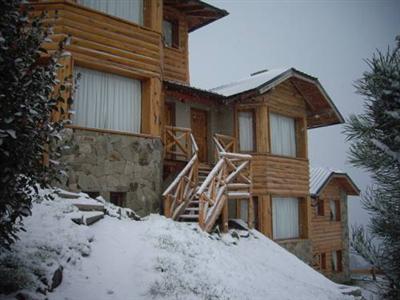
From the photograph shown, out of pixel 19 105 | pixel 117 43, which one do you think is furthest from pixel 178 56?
pixel 19 105

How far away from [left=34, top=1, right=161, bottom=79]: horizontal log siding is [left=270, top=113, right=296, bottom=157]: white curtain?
6027 millimetres

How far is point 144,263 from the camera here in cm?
614

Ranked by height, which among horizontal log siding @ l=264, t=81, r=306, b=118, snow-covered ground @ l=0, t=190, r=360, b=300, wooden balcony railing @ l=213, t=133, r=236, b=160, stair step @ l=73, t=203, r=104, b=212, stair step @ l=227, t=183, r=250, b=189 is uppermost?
horizontal log siding @ l=264, t=81, r=306, b=118

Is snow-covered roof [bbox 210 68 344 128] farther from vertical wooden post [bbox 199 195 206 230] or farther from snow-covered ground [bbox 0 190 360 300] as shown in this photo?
snow-covered ground [bbox 0 190 360 300]

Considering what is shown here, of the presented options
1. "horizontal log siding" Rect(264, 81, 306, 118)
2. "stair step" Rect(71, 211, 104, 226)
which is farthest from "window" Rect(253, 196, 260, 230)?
"stair step" Rect(71, 211, 104, 226)

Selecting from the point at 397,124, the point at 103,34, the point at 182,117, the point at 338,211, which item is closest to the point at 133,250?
the point at 397,124

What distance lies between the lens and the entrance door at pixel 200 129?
48.1 ft

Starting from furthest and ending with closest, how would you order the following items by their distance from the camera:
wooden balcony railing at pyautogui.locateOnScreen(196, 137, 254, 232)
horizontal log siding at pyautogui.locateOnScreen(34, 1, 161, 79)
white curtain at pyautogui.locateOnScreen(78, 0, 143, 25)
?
white curtain at pyautogui.locateOnScreen(78, 0, 143, 25), horizontal log siding at pyautogui.locateOnScreen(34, 1, 161, 79), wooden balcony railing at pyautogui.locateOnScreen(196, 137, 254, 232)

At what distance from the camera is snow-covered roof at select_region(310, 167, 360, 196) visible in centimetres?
1898

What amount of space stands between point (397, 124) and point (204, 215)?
7618 mm

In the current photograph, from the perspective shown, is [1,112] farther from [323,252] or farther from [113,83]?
[323,252]

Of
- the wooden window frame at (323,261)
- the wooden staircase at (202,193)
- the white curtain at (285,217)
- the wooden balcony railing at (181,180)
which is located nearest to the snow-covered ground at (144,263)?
the wooden staircase at (202,193)

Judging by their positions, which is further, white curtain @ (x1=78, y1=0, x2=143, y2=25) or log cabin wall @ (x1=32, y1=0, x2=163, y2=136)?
white curtain @ (x1=78, y1=0, x2=143, y2=25)

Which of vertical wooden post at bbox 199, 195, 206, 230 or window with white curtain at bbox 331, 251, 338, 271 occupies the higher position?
vertical wooden post at bbox 199, 195, 206, 230
